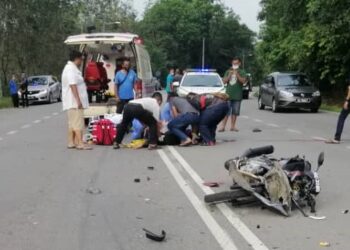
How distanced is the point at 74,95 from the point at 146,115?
148 centimetres

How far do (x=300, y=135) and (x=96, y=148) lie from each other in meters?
5.43

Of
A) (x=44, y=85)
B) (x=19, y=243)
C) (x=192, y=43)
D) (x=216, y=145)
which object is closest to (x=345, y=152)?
(x=216, y=145)

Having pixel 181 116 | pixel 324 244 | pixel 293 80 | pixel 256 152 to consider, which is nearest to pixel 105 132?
pixel 181 116

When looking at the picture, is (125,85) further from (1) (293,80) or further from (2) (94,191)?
(1) (293,80)

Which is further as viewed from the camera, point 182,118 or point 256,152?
point 182,118

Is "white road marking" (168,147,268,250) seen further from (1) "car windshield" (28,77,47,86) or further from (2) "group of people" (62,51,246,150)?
(1) "car windshield" (28,77,47,86)

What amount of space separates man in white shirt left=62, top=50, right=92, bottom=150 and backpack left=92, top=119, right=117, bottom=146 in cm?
68

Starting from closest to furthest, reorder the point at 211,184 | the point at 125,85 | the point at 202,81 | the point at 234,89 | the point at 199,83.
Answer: the point at 211,184 → the point at 125,85 → the point at 234,89 → the point at 199,83 → the point at 202,81

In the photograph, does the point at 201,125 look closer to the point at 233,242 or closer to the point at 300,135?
the point at 300,135

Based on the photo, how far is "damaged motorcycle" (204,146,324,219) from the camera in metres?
7.21

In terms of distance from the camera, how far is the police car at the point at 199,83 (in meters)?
22.8

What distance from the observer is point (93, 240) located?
623 cm

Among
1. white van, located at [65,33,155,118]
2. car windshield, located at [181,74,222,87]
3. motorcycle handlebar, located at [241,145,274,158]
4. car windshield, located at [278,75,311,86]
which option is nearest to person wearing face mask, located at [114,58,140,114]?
white van, located at [65,33,155,118]

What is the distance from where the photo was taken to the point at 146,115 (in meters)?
12.9
